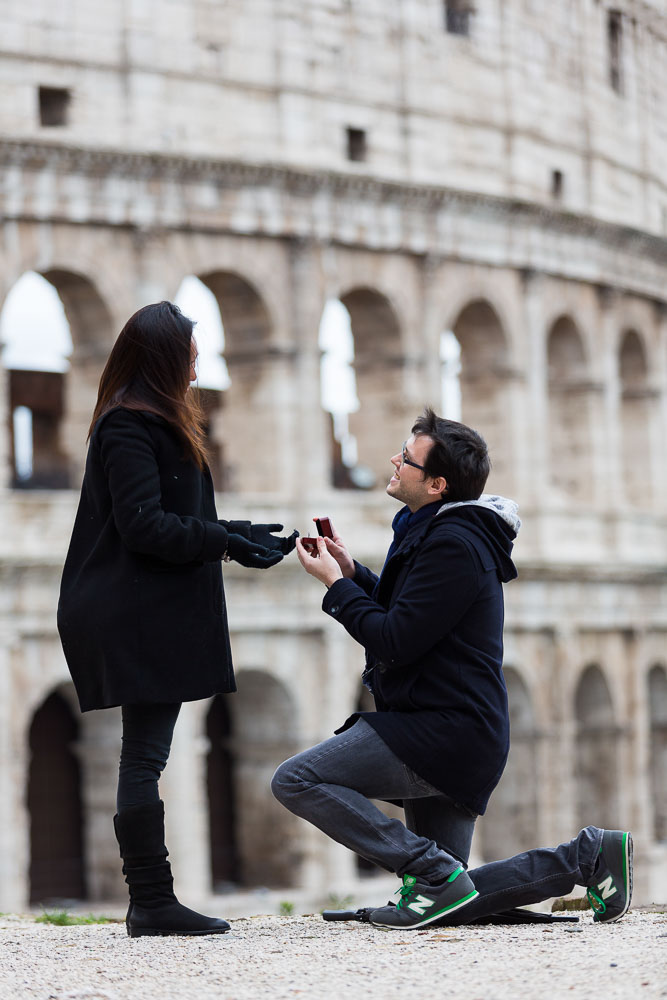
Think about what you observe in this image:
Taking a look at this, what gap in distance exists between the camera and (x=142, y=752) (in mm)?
7766

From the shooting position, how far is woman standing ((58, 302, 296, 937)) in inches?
302

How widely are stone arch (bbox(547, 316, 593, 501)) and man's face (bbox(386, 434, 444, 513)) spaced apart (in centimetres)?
2278

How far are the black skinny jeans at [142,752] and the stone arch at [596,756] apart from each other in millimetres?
22464

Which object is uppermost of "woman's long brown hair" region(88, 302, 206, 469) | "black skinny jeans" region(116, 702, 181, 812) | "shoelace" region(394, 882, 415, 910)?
"woman's long brown hair" region(88, 302, 206, 469)

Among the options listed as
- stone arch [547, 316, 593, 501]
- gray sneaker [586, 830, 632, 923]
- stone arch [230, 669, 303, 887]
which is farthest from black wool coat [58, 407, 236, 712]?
stone arch [547, 316, 593, 501]

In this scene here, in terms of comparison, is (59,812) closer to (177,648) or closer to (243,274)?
(243,274)

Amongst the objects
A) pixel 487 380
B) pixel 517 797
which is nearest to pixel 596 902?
pixel 517 797

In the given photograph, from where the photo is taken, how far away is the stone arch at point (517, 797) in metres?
28.2

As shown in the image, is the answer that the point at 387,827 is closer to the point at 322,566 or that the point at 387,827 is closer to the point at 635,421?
the point at 322,566

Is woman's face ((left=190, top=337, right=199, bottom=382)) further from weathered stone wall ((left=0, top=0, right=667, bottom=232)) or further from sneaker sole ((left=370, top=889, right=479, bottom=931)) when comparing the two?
weathered stone wall ((left=0, top=0, right=667, bottom=232))

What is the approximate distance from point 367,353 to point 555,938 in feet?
68.7

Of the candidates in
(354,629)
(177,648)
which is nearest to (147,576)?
(177,648)

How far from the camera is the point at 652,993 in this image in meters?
6.34

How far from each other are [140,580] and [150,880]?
1159 mm
